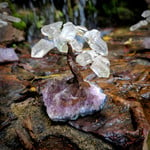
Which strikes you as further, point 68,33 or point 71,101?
point 71,101

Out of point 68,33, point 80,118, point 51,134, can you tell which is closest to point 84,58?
point 68,33

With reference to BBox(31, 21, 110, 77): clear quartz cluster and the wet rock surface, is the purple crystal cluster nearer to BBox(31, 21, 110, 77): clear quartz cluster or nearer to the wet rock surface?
the wet rock surface

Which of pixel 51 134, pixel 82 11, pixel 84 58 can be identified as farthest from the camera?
pixel 82 11

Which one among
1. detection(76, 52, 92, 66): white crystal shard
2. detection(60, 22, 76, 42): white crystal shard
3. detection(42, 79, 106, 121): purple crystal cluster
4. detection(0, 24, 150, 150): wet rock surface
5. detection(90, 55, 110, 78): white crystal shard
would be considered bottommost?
detection(0, 24, 150, 150): wet rock surface

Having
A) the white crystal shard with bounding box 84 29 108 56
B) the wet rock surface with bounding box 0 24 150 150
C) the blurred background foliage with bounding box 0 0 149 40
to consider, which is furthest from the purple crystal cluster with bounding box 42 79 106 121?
the blurred background foliage with bounding box 0 0 149 40

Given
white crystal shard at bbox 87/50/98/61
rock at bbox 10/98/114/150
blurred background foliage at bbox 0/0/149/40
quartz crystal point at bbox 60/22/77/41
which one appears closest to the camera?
rock at bbox 10/98/114/150

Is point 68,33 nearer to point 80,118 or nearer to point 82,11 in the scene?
point 80,118
